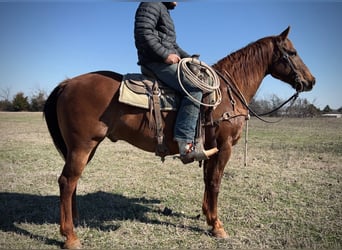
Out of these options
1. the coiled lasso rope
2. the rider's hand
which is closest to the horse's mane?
the coiled lasso rope

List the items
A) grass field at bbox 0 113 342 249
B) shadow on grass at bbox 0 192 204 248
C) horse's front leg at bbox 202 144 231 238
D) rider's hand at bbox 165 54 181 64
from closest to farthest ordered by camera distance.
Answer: rider's hand at bbox 165 54 181 64, grass field at bbox 0 113 342 249, horse's front leg at bbox 202 144 231 238, shadow on grass at bbox 0 192 204 248

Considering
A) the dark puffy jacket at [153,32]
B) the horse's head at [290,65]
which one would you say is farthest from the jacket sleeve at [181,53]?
the horse's head at [290,65]

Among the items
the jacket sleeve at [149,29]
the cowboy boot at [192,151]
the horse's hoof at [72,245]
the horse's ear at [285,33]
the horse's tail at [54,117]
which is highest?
the horse's ear at [285,33]

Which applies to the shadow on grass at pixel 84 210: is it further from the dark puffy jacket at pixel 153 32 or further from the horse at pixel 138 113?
the dark puffy jacket at pixel 153 32

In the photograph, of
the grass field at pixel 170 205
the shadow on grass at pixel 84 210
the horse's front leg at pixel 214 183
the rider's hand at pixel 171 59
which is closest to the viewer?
the rider's hand at pixel 171 59

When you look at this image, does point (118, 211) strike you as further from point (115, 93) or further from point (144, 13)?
point (144, 13)

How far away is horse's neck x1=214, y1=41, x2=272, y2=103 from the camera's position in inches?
161

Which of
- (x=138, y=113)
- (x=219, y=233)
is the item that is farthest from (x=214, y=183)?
(x=138, y=113)

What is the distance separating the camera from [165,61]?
3441 mm

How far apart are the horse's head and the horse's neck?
14cm

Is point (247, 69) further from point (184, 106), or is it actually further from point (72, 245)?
point (72, 245)

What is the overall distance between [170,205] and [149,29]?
122 inches

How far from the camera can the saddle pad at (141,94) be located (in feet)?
10.9

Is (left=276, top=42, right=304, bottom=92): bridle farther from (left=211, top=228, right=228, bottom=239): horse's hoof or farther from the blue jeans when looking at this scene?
(left=211, top=228, right=228, bottom=239): horse's hoof
